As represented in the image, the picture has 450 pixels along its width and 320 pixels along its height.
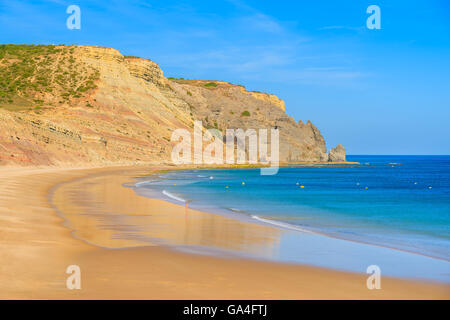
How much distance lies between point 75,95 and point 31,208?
242ft

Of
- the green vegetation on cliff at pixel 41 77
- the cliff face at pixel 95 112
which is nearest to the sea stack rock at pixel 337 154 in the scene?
the cliff face at pixel 95 112

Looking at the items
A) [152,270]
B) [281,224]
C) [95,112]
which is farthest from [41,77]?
[152,270]

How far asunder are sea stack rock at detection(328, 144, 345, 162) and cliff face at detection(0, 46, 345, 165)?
1036 inches

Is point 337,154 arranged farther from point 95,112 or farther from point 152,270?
point 152,270

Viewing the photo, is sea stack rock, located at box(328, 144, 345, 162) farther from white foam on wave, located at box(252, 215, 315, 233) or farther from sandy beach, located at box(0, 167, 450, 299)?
sandy beach, located at box(0, 167, 450, 299)

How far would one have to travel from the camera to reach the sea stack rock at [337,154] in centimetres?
15112

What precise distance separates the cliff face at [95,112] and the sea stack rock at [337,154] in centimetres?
2630

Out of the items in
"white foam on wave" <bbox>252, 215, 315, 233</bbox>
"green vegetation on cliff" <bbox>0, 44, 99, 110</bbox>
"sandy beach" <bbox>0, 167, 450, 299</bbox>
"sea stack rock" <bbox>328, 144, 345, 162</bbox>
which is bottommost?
"white foam on wave" <bbox>252, 215, 315, 233</bbox>

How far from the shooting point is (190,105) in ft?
414

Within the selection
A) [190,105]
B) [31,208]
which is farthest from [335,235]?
[190,105]

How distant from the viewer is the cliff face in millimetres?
Answer: 62062

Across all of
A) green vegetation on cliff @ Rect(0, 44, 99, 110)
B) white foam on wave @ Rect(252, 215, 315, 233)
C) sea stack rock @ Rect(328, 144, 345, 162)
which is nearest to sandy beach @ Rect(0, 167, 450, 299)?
white foam on wave @ Rect(252, 215, 315, 233)

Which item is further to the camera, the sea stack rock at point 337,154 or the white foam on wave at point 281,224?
the sea stack rock at point 337,154

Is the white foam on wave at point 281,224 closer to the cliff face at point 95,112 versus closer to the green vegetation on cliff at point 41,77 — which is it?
the cliff face at point 95,112
